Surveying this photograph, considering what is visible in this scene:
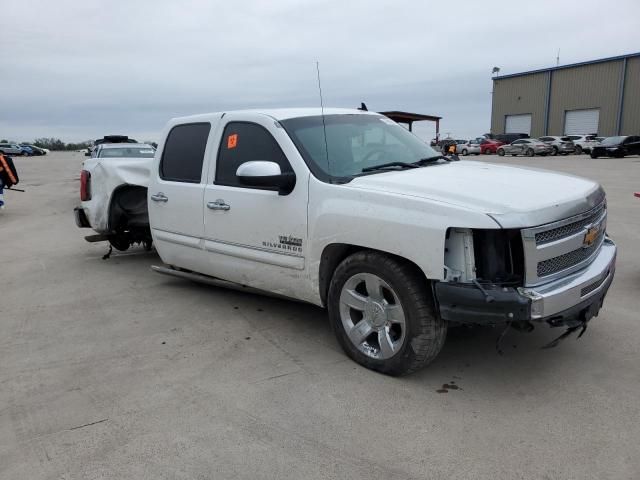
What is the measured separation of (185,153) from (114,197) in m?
2.23

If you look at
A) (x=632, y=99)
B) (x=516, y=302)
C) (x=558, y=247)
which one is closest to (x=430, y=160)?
(x=558, y=247)

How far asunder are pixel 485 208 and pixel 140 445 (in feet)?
7.69

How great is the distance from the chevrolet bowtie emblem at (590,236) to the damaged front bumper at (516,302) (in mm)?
252

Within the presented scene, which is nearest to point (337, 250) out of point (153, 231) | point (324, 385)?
point (324, 385)

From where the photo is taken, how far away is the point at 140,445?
9.75ft

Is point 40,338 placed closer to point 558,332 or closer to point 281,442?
point 281,442

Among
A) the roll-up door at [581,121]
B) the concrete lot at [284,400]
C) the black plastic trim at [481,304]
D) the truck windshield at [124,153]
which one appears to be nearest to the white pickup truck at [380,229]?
the black plastic trim at [481,304]

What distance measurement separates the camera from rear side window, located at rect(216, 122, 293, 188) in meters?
4.33

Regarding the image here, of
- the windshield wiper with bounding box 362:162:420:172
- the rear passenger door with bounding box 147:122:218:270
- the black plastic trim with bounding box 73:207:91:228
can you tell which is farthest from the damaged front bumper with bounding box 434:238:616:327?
the black plastic trim with bounding box 73:207:91:228

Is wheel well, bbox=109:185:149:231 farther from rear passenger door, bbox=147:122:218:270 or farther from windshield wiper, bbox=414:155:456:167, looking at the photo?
windshield wiper, bbox=414:155:456:167

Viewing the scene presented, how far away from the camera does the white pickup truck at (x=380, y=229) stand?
10.3ft

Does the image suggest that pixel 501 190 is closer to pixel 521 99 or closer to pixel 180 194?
pixel 180 194

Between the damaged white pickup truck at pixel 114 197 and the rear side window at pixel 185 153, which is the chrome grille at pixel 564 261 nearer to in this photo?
the rear side window at pixel 185 153

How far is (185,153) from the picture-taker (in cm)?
523
